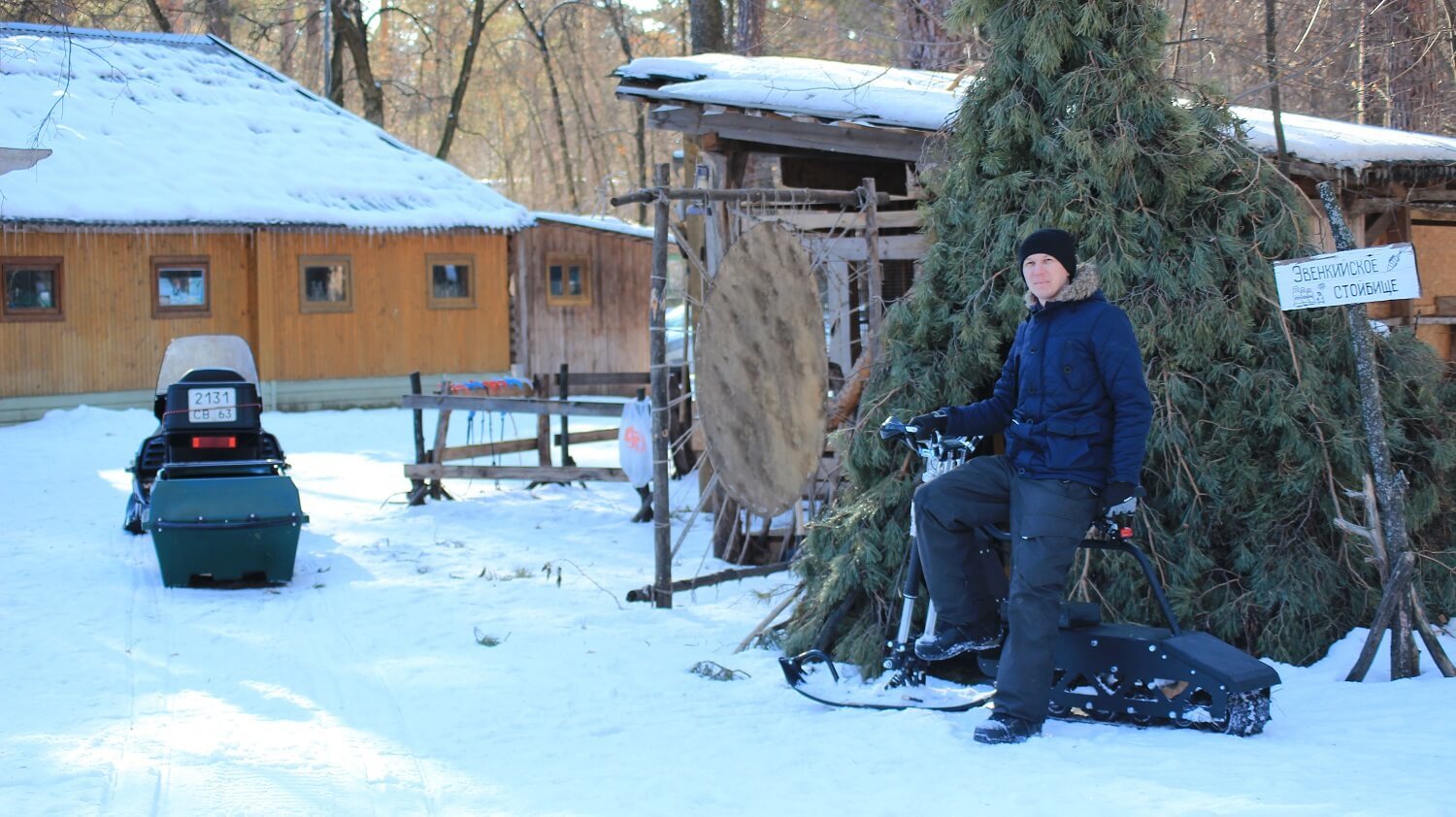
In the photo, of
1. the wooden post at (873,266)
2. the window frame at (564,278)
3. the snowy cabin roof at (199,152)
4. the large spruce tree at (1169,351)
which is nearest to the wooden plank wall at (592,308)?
the window frame at (564,278)

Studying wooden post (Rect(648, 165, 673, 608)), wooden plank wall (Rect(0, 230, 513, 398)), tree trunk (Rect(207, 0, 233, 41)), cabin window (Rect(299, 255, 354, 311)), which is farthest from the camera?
tree trunk (Rect(207, 0, 233, 41))

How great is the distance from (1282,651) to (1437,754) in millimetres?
1283

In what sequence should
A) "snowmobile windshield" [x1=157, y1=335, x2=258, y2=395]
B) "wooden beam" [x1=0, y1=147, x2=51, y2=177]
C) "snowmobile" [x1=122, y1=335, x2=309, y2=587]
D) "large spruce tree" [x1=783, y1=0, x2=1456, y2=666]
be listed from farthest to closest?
"snowmobile windshield" [x1=157, y1=335, x2=258, y2=395] → "snowmobile" [x1=122, y1=335, x2=309, y2=587] → "wooden beam" [x1=0, y1=147, x2=51, y2=177] → "large spruce tree" [x1=783, y1=0, x2=1456, y2=666]

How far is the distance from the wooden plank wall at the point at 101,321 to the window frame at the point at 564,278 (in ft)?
18.9

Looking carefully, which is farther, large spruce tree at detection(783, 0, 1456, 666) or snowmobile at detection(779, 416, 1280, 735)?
large spruce tree at detection(783, 0, 1456, 666)

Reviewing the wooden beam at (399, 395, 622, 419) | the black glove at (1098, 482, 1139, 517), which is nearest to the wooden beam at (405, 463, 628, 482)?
the wooden beam at (399, 395, 622, 419)

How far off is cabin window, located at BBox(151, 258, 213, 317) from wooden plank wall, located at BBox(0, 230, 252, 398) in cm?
8

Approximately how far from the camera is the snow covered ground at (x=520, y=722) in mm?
4543

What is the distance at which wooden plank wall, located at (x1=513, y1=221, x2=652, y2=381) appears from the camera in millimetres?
23953

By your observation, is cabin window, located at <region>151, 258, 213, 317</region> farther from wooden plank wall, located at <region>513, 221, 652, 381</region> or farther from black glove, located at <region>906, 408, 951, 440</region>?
black glove, located at <region>906, 408, 951, 440</region>

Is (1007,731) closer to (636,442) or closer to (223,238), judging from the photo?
(636,442)

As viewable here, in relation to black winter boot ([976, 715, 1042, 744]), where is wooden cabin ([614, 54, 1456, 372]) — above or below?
above

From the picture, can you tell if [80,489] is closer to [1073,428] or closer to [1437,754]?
[1073,428]

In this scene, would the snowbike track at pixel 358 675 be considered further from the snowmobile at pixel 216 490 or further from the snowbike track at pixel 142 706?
the snowbike track at pixel 142 706
